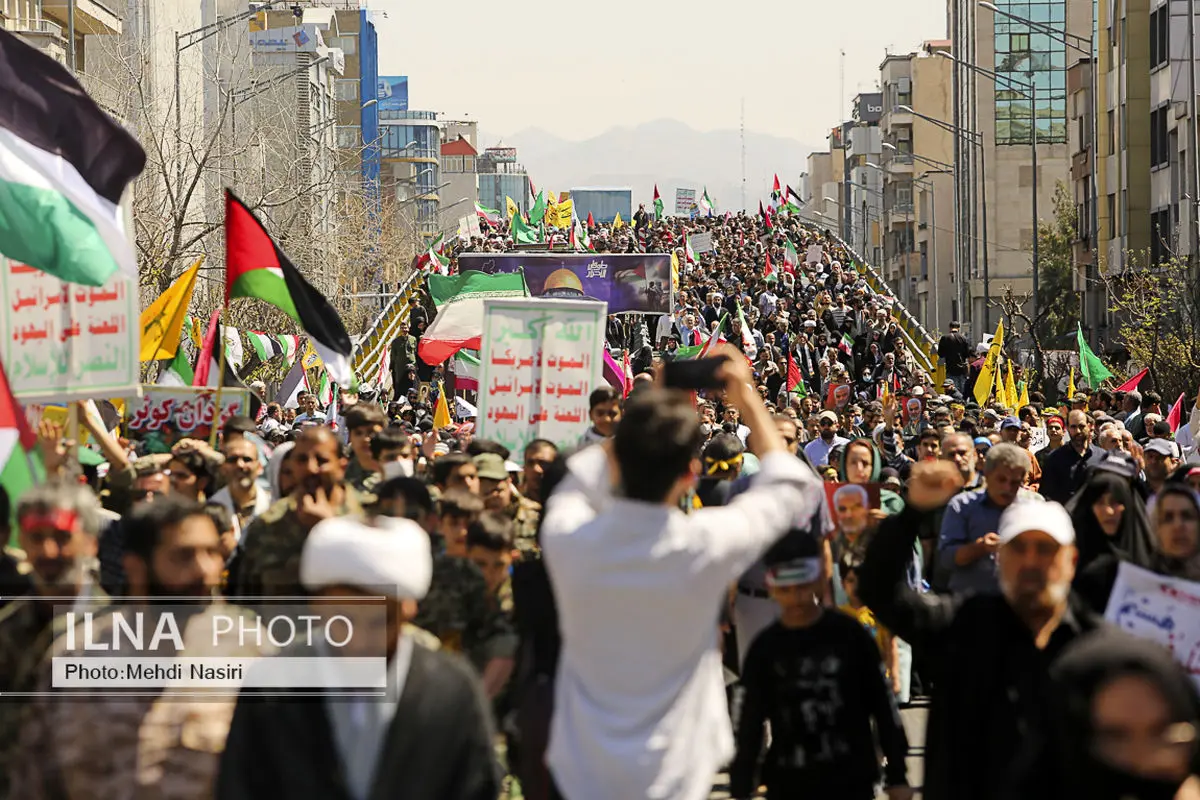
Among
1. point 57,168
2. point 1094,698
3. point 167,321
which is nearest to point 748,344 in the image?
point 167,321

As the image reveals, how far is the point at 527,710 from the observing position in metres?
6.62

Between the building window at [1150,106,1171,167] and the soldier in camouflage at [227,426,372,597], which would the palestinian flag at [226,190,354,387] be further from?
the building window at [1150,106,1171,167]

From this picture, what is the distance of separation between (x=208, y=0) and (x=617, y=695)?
85.7 m

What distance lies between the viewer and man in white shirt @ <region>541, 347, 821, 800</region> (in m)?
4.94

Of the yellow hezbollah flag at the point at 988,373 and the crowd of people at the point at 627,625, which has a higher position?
the yellow hezbollah flag at the point at 988,373

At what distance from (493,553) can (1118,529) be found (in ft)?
8.84

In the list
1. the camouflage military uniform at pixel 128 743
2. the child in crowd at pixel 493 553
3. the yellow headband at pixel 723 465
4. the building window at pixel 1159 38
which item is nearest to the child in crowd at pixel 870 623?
the yellow headband at pixel 723 465

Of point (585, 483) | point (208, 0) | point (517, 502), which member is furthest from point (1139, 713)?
point (208, 0)

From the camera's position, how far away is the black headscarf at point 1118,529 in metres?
8.38

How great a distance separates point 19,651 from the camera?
5.89 metres

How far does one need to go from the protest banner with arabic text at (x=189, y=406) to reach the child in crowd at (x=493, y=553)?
663 centimetres

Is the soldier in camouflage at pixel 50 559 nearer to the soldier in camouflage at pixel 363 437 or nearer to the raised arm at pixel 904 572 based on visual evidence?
the raised arm at pixel 904 572

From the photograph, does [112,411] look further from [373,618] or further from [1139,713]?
[1139,713]

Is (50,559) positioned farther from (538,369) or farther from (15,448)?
(538,369)
